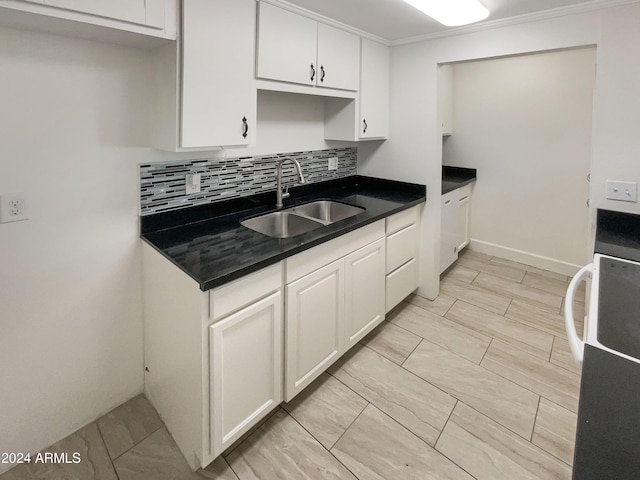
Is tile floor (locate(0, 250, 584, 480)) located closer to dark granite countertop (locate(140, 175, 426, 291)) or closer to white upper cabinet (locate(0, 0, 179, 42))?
dark granite countertop (locate(140, 175, 426, 291))

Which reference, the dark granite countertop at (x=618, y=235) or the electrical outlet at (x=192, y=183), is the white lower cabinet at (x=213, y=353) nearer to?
the electrical outlet at (x=192, y=183)

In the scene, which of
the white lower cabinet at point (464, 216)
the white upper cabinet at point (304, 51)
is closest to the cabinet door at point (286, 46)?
the white upper cabinet at point (304, 51)

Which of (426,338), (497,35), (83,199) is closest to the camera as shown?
(83,199)

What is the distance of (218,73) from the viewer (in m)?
1.59

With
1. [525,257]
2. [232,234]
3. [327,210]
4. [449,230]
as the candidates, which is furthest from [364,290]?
[525,257]

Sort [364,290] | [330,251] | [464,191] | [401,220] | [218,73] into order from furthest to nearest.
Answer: [464,191]
[401,220]
[364,290]
[330,251]
[218,73]

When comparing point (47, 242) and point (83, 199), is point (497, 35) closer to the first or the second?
point (83, 199)

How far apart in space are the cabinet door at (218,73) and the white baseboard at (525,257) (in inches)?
129

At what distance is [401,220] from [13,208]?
2148 mm

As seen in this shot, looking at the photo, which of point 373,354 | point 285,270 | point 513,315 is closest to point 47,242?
point 285,270

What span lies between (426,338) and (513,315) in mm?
859

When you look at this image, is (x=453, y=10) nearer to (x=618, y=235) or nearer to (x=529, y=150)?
(x=618, y=235)

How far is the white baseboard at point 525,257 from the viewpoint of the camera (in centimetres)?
352

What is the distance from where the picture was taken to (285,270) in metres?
1.61
